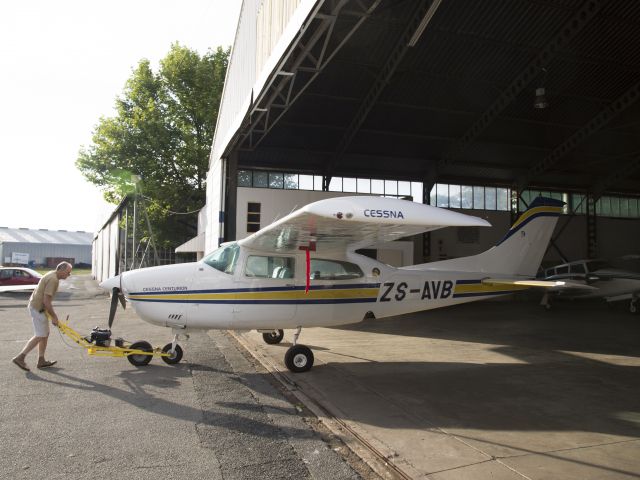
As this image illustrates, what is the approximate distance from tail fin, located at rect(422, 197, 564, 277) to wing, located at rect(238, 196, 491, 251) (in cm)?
288

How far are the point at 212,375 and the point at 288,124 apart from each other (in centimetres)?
1296

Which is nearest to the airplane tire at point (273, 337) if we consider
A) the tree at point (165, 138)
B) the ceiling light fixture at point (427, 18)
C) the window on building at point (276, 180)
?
the ceiling light fixture at point (427, 18)

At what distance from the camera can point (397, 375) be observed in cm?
706

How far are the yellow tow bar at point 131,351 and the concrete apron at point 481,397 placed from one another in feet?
5.45

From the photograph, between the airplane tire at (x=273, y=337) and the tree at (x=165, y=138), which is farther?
the tree at (x=165, y=138)

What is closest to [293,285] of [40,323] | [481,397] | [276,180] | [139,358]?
[139,358]

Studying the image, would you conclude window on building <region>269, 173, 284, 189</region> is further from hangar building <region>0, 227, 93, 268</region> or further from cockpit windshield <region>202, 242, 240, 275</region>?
hangar building <region>0, 227, 93, 268</region>

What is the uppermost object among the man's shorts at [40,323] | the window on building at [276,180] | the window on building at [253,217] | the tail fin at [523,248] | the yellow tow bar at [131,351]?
the window on building at [276,180]

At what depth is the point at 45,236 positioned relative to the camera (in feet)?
336

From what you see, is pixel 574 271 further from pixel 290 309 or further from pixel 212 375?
pixel 212 375

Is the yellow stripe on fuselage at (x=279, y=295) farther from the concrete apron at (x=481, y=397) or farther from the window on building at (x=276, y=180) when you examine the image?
the window on building at (x=276, y=180)

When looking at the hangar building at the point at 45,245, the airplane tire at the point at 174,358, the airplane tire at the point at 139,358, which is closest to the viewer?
the airplane tire at the point at 139,358

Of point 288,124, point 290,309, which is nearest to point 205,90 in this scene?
point 288,124

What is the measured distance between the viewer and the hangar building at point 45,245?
303ft
